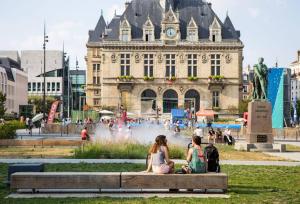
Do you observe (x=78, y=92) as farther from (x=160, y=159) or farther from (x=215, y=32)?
(x=160, y=159)

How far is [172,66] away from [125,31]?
9152mm

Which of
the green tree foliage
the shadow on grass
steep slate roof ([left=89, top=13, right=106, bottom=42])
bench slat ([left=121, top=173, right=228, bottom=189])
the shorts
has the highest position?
steep slate roof ([left=89, top=13, right=106, bottom=42])

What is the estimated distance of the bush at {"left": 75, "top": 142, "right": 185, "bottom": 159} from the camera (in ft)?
104

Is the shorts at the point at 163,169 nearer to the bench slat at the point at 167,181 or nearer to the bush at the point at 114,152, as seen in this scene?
the bench slat at the point at 167,181

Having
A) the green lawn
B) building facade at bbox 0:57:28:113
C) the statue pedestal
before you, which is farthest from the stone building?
the green lawn

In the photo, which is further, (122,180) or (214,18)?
(214,18)

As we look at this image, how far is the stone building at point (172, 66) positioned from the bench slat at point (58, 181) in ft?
266

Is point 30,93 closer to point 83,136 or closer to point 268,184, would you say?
point 83,136

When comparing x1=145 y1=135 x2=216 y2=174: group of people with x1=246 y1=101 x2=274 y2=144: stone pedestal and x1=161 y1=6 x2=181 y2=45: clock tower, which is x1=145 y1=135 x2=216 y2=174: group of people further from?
x1=161 y1=6 x2=181 y2=45: clock tower

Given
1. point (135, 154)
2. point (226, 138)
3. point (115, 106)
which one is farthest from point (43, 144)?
point (115, 106)

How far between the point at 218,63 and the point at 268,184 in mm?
79858

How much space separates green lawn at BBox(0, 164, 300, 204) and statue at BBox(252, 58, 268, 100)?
15385 mm

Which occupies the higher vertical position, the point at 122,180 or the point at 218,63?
the point at 218,63

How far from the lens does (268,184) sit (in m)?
20.0
